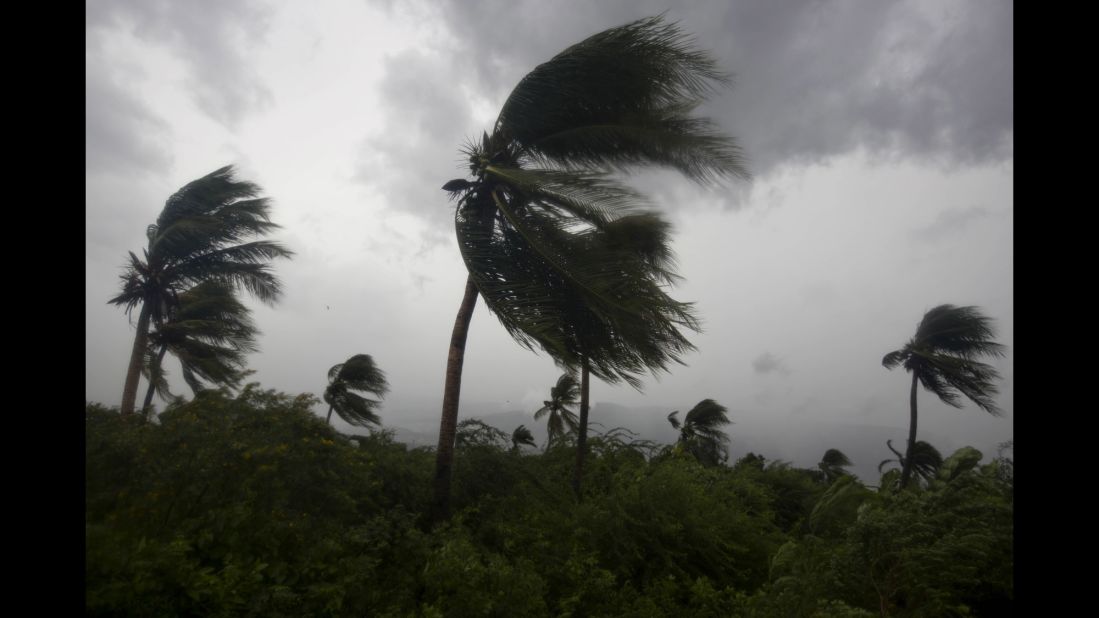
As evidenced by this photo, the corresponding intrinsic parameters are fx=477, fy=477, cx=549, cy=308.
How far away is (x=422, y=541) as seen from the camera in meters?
5.65

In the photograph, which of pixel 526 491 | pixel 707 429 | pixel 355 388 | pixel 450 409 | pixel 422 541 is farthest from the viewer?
pixel 707 429

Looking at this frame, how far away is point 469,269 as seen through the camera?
5.70 m

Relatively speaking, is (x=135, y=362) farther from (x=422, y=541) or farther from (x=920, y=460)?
(x=920, y=460)

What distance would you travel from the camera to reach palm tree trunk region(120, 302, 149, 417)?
929 cm

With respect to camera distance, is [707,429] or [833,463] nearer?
[707,429]

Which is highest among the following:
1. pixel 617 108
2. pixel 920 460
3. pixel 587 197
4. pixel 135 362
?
pixel 617 108

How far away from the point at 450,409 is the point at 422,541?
2.07 meters

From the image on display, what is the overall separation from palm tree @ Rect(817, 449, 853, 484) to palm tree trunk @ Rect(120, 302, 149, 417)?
26627 mm

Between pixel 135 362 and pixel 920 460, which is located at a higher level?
pixel 135 362

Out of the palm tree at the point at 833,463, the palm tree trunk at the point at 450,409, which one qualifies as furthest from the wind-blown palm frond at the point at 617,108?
the palm tree at the point at 833,463

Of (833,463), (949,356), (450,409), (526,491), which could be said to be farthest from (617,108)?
(833,463)

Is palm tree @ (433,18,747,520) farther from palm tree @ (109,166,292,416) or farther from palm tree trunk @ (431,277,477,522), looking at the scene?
palm tree @ (109,166,292,416)
